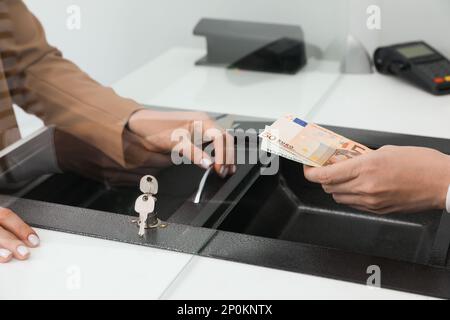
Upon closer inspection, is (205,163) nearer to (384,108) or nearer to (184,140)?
(184,140)

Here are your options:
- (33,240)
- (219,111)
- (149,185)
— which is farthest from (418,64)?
(33,240)

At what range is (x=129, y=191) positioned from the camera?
50.2 inches

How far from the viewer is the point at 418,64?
1.79 m

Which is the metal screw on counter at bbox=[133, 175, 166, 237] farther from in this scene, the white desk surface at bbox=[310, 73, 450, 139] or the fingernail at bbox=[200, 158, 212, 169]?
the white desk surface at bbox=[310, 73, 450, 139]

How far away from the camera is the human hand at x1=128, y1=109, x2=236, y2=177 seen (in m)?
1.33

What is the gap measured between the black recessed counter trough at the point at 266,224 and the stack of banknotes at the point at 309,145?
0.33ft

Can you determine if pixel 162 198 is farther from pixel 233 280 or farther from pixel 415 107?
pixel 415 107

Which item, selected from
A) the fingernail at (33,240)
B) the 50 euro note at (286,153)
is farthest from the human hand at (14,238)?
the 50 euro note at (286,153)

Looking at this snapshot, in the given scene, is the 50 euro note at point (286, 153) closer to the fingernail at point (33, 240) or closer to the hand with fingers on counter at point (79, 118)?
the hand with fingers on counter at point (79, 118)

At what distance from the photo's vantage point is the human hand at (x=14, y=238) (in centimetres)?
113

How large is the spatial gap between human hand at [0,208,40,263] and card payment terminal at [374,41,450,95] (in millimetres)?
1021

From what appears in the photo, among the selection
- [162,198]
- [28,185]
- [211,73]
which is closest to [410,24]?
[211,73]

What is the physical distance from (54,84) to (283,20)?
68 cm

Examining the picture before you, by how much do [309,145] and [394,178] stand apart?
16cm
